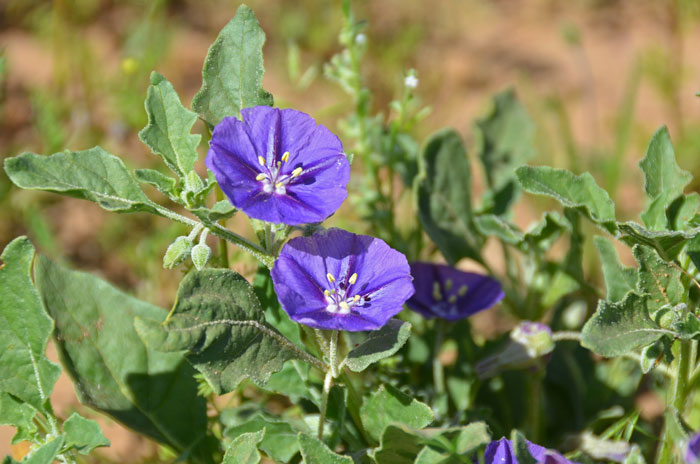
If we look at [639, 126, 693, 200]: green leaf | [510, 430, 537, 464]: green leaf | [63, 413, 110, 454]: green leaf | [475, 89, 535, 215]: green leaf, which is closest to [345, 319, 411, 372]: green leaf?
[510, 430, 537, 464]: green leaf

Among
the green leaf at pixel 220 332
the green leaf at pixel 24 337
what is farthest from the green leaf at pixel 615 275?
the green leaf at pixel 24 337

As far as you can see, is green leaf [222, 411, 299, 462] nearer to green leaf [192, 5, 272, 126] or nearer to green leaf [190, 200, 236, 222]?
green leaf [190, 200, 236, 222]

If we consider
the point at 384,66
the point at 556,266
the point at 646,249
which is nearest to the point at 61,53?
the point at 384,66

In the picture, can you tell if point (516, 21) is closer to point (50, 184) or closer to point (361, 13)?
point (361, 13)

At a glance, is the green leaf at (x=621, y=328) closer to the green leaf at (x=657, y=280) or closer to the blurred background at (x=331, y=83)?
the green leaf at (x=657, y=280)

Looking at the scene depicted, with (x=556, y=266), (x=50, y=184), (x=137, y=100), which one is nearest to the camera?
(x=50, y=184)
